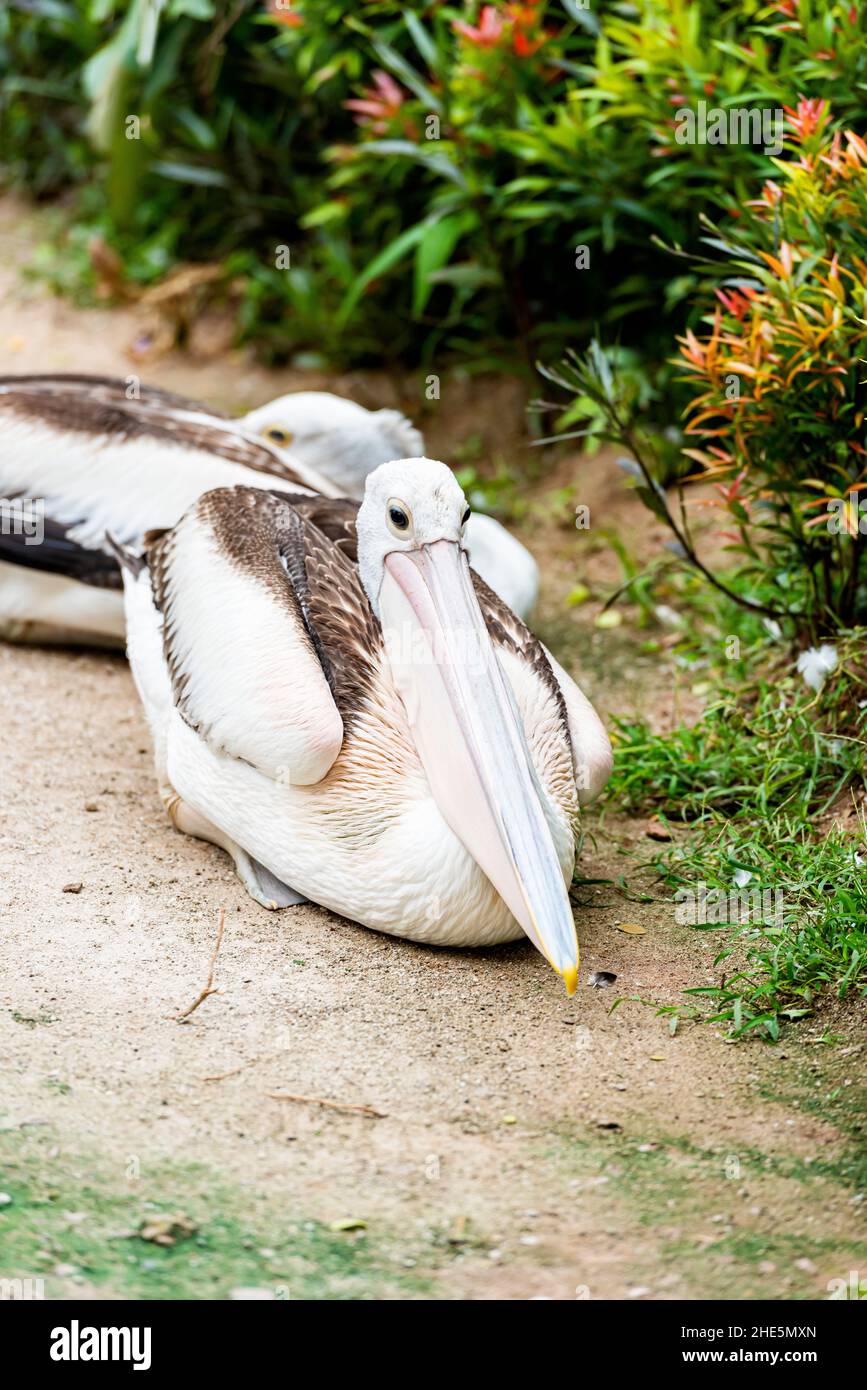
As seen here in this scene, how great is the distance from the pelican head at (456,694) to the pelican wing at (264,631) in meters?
0.13

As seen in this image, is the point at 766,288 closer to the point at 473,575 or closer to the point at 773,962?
the point at 473,575

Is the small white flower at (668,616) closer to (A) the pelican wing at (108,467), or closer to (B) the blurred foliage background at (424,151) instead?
(B) the blurred foliage background at (424,151)

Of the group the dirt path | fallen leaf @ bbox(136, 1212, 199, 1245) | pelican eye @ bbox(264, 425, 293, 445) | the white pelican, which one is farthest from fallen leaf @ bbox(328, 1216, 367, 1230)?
Result: pelican eye @ bbox(264, 425, 293, 445)

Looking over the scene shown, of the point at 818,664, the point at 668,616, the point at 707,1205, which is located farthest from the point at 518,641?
the point at 668,616

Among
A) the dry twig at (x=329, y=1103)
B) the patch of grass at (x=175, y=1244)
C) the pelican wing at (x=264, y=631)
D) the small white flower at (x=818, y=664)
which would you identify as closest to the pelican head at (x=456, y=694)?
the pelican wing at (x=264, y=631)

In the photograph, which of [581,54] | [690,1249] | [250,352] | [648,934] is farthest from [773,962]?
[250,352]

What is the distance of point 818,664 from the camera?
13.5ft

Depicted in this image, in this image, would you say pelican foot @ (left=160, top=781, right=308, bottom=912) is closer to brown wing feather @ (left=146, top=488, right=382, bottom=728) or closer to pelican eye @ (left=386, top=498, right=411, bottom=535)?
brown wing feather @ (left=146, top=488, right=382, bottom=728)

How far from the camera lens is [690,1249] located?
95.9 inches

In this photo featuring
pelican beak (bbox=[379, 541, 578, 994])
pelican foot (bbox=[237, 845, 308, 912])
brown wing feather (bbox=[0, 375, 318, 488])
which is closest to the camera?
pelican beak (bbox=[379, 541, 578, 994])

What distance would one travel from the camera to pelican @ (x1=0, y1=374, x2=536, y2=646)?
4.54 meters

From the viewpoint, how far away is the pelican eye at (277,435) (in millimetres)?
5352
